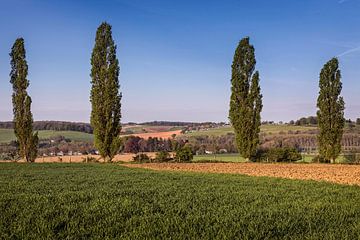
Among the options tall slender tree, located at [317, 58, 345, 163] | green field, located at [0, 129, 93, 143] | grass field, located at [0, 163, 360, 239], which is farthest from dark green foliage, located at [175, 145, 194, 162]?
green field, located at [0, 129, 93, 143]

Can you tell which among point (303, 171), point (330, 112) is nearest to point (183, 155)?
point (330, 112)

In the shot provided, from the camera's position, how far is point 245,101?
155ft

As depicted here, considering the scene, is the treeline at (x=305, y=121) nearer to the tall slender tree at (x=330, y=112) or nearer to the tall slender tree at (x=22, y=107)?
the tall slender tree at (x=330, y=112)

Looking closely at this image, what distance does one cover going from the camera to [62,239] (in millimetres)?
7492

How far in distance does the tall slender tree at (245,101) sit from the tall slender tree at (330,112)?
7605mm

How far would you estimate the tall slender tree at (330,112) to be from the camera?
44.7 m

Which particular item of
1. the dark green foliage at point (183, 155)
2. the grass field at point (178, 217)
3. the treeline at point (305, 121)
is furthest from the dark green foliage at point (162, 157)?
the treeline at point (305, 121)

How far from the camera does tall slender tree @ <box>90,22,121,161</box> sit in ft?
148

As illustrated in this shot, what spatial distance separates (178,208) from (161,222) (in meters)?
2.10

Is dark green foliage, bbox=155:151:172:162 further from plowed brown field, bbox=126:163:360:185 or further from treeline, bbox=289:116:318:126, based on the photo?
treeline, bbox=289:116:318:126

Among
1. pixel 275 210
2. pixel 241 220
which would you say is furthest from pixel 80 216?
pixel 275 210

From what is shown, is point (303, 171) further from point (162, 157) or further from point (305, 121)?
point (305, 121)

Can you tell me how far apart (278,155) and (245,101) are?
823 centimetres

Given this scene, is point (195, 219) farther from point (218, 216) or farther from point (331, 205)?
point (331, 205)
